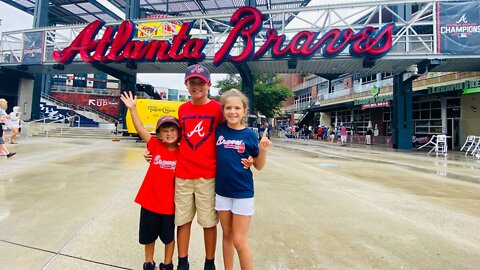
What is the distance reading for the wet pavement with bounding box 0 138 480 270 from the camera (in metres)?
2.28

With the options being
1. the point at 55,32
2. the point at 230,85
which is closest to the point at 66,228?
the point at 55,32

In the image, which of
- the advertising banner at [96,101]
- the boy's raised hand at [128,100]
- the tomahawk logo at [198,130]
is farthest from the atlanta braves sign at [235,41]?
the advertising banner at [96,101]

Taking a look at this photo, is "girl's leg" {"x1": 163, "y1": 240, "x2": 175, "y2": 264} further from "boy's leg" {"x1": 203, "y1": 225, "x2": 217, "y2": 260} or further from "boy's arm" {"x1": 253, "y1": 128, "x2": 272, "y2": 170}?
"boy's arm" {"x1": 253, "y1": 128, "x2": 272, "y2": 170}

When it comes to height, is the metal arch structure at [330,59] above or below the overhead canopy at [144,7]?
below

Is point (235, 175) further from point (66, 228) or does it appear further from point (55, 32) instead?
point (55, 32)

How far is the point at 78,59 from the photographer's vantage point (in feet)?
57.9

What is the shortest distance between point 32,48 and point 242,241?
24198 millimetres

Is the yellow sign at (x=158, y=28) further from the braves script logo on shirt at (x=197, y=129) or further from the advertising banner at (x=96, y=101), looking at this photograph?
the advertising banner at (x=96, y=101)

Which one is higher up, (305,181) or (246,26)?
(246,26)

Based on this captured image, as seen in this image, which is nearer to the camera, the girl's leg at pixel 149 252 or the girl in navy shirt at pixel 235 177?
the girl in navy shirt at pixel 235 177

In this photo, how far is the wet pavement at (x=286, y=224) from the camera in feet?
7.47

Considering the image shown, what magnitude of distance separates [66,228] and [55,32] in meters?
22.1

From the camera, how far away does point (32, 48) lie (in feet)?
60.9

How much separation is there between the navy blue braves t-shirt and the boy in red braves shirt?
0.41m
